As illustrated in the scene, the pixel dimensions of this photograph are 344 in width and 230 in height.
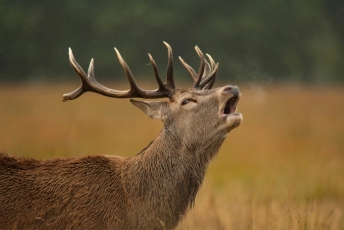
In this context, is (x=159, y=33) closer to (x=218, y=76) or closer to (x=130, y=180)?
(x=218, y=76)

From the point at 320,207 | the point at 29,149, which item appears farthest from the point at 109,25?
the point at 320,207

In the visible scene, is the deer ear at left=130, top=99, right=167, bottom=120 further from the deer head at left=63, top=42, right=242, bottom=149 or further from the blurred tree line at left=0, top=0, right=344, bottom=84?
the blurred tree line at left=0, top=0, right=344, bottom=84

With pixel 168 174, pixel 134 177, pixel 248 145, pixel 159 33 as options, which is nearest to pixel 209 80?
pixel 168 174

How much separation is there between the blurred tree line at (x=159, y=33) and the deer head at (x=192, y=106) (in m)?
22.5

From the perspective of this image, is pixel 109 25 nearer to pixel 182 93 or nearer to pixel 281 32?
pixel 281 32

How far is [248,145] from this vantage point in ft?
44.6

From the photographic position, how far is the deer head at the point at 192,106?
5555mm

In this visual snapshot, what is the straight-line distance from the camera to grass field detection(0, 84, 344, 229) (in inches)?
305

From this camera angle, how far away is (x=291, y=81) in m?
30.8

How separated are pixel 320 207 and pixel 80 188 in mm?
4106

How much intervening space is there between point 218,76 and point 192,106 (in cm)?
2236

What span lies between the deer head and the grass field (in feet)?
1.23

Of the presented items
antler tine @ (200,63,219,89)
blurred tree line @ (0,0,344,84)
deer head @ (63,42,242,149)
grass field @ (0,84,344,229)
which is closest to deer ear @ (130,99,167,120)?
deer head @ (63,42,242,149)

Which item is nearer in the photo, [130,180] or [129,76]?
[130,180]
